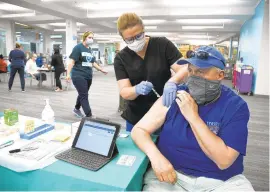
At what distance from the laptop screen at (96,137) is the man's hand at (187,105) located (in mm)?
361

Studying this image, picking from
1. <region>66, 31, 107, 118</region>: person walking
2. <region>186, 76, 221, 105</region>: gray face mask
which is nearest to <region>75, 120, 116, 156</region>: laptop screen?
<region>186, 76, 221, 105</region>: gray face mask

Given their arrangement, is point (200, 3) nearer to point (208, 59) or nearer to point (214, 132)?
point (208, 59)

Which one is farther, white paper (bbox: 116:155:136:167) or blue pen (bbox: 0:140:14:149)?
blue pen (bbox: 0:140:14:149)

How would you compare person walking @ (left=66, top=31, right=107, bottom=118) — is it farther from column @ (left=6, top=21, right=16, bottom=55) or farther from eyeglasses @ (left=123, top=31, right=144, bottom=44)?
column @ (left=6, top=21, right=16, bottom=55)

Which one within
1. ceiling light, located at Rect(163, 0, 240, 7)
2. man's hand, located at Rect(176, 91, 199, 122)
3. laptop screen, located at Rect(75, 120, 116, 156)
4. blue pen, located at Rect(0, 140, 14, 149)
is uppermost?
ceiling light, located at Rect(163, 0, 240, 7)

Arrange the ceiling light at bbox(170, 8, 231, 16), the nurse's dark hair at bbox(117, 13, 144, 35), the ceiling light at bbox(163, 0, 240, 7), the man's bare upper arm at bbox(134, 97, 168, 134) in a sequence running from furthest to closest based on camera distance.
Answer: the ceiling light at bbox(170, 8, 231, 16) < the ceiling light at bbox(163, 0, 240, 7) < the nurse's dark hair at bbox(117, 13, 144, 35) < the man's bare upper arm at bbox(134, 97, 168, 134)

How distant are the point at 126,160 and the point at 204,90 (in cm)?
53

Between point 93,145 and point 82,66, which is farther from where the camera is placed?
point 82,66

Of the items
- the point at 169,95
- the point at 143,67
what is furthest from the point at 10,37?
the point at 169,95

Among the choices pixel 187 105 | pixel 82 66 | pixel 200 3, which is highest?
pixel 200 3

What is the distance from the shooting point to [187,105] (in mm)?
1188

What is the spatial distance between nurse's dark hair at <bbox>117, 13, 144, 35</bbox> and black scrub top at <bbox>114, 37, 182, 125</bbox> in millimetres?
238

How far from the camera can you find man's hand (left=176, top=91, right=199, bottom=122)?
45.6 inches

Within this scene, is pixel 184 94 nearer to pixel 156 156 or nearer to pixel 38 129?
pixel 156 156
